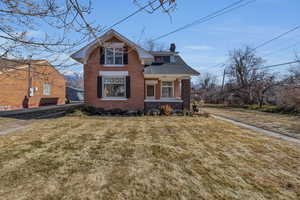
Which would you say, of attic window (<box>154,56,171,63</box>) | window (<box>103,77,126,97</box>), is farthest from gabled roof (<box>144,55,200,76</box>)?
window (<box>103,77,126,97</box>)

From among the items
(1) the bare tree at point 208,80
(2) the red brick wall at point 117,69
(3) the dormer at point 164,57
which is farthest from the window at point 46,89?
(1) the bare tree at point 208,80

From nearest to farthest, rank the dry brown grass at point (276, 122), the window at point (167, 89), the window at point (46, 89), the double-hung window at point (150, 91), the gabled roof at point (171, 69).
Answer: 1. the dry brown grass at point (276, 122)
2. the gabled roof at point (171, 69)
3. the window at point (167, 89)
4. the double-hung window at point (150, 91)
5. the window at point (46, 89)

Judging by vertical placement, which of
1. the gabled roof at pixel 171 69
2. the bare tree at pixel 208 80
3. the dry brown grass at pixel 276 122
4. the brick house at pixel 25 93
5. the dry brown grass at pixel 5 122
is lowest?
the dry brown grass at pixel 276 122

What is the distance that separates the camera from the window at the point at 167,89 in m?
15.1

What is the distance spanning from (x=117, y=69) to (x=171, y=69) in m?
4.64

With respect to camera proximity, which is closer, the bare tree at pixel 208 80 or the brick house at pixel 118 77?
the brick house at pixel 118 77

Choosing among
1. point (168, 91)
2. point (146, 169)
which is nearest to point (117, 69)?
point (168, 91)

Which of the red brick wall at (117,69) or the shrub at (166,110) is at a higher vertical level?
the red brick wall at (117,69)

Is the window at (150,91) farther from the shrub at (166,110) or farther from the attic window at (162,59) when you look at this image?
the shrub at (166,110)

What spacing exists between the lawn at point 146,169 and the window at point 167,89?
10.0 meters

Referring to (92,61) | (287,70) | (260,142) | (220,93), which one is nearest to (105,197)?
(260,142)

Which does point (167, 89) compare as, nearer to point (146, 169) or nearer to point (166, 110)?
point (166, 110)

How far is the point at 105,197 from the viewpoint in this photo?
2404mm

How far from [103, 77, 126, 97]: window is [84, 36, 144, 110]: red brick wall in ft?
2.22
